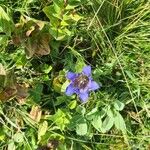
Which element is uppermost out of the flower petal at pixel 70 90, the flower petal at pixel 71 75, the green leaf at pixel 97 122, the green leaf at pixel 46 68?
the flower petal at pixel 71 75

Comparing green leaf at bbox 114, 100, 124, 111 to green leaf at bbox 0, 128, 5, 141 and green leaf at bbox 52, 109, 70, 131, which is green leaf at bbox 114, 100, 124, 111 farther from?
green leaf at bbox 0, 128, 5, 141

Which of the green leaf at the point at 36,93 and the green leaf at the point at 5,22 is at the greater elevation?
the green leaf at the point at 5,22

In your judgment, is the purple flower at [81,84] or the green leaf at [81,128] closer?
the purple flower at [81,84]

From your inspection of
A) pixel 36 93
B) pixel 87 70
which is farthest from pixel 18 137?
pixel 87 70

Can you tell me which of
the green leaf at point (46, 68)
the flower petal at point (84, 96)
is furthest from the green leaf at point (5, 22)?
the flower petal at point (84, 96)

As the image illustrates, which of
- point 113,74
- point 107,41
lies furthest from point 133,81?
point 107,41

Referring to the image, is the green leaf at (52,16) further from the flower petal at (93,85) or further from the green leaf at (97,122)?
the green leaf at (97,122)
